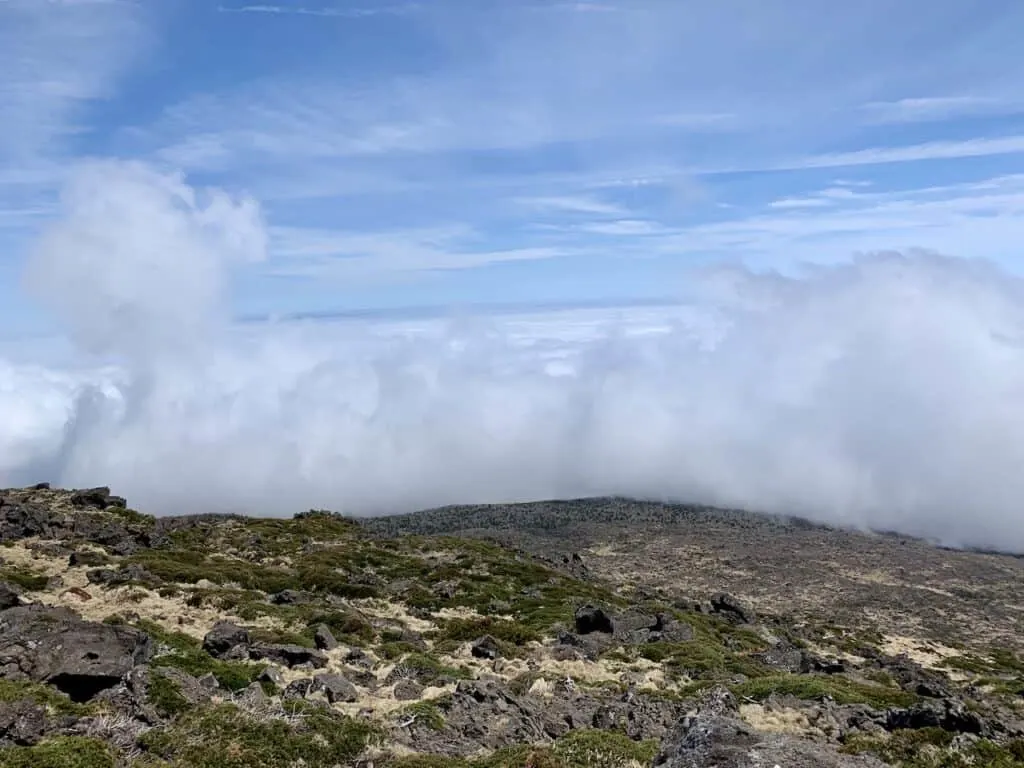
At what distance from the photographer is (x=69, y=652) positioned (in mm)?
18000

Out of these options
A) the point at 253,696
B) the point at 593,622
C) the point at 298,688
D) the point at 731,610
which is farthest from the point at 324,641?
the point at 731,610

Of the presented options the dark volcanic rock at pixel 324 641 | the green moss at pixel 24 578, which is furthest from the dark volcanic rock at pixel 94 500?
the dark volcanic rock at pixel 324 641

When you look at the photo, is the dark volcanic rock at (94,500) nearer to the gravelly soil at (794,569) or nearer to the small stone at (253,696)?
the gravelly soil at (794,569)

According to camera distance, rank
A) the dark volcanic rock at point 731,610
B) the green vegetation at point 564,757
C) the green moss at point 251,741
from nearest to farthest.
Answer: the green moss at point 251,741
the green vegetation at point 564,757
the dark volcanic rock at point 731,610

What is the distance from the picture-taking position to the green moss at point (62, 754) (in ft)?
39.2

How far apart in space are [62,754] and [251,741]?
3.40m

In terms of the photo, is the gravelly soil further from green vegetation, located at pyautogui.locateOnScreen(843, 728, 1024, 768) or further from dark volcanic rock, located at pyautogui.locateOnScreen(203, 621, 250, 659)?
dark volcanic rock, located at pyautogui.locateOnScreen(203, 621, 250, 659)

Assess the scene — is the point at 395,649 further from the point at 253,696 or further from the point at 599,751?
the point at 599,751

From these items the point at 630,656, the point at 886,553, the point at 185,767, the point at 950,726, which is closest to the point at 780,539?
the point at 886,553

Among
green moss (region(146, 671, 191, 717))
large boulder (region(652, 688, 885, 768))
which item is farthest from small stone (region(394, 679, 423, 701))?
large boulder (region(652, 688, 885, 768))

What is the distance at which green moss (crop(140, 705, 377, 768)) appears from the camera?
13680 millimetres

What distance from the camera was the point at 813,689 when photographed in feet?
77.4

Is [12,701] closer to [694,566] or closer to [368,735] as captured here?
[368,735]

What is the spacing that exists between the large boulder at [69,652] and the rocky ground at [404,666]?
7cm
